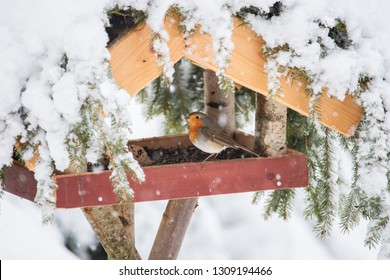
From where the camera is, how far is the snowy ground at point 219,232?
318 centimetres

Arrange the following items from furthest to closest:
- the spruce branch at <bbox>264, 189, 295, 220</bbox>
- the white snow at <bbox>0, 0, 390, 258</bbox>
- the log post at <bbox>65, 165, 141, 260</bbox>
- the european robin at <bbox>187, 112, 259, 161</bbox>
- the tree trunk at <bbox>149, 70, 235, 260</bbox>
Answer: the spruce branch at <bbox>264, 189, 295, 220</bbox>, the tree trunk at <bbox>149, 70, 235, 260</bbox>, the european robin at <bbox>187, 112, 259, 161</bbox>, the log post at <bbox>65, 165, 141, 260</bbox>, the white snow at <bbox>0, 0, 390, 258</bbox>

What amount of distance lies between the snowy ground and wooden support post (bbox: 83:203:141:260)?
1.09m

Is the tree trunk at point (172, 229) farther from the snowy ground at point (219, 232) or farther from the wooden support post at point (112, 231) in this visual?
the snowy ground at point (219, 232)

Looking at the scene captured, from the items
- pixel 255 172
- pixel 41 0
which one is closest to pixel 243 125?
pixel 255 172

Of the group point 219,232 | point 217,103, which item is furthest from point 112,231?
point 219,232

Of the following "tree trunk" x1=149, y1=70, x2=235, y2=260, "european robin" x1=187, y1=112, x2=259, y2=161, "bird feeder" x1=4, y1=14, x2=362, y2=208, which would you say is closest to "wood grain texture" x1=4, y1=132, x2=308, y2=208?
"bird feeder" x1=4, y1=14, x2=362, y2=208

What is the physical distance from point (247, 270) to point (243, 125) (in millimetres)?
1103

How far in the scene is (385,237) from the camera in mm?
1753

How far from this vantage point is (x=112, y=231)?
78.9 inches

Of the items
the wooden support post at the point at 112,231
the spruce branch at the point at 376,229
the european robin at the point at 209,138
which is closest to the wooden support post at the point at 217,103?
the european robin at the point at 209,138

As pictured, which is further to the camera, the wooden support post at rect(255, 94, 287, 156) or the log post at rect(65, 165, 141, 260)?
the wooden support post at rect(255, 94, 287, 156)

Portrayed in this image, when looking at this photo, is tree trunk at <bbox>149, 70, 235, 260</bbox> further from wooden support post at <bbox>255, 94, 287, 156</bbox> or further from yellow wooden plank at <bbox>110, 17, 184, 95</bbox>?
yellow wooden plank at <bbox>110, 17, 184, 95</bbox>

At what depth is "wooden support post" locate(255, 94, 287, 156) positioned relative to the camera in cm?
212

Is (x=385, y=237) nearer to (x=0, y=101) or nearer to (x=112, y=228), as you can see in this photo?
(x=112, y=228)
